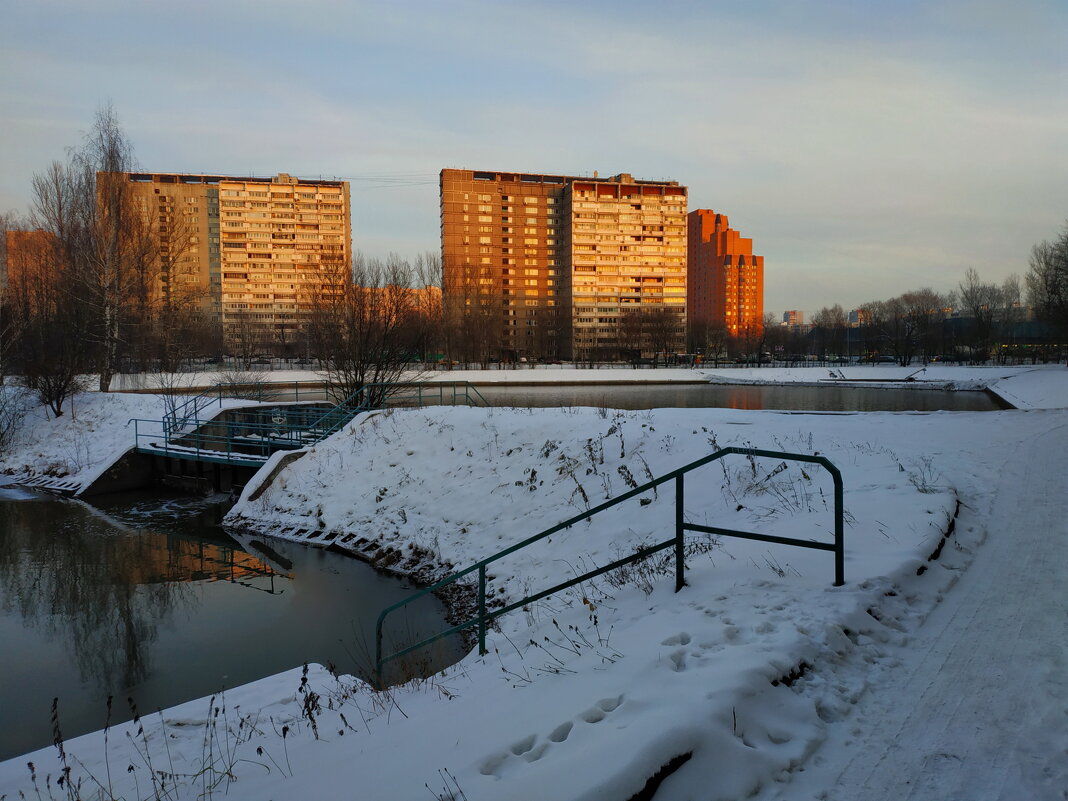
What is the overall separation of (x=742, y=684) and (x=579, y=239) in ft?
495

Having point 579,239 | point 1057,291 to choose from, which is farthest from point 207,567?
point 579,239

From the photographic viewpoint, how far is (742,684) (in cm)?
380

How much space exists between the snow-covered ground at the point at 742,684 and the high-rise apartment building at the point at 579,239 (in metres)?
136

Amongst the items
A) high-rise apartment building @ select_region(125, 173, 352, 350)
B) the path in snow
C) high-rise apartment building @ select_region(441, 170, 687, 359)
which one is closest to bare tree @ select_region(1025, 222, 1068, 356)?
the path in snow

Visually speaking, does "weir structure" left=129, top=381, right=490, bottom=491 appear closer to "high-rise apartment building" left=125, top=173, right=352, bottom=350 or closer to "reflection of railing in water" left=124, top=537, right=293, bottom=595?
"reflection of railing in water" left=124, top=537, right=293, bottom=595

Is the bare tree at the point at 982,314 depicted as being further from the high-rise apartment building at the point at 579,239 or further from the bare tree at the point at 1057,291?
the high-rise apartment building at the point at 579,239

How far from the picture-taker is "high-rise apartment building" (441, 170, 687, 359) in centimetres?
14938

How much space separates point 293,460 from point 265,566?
4945 millimetres

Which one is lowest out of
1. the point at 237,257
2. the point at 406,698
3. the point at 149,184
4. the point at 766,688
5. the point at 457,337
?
the point at 406,698

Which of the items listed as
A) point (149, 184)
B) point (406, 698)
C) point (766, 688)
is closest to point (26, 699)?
point (406, 698)

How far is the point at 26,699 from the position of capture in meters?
8.16

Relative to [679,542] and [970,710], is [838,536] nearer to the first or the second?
[679,542]

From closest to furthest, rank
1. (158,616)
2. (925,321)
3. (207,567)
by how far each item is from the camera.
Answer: (158,616) < (207,567) < (925,321)

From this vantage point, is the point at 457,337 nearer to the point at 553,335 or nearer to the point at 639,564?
the point at 553,335
